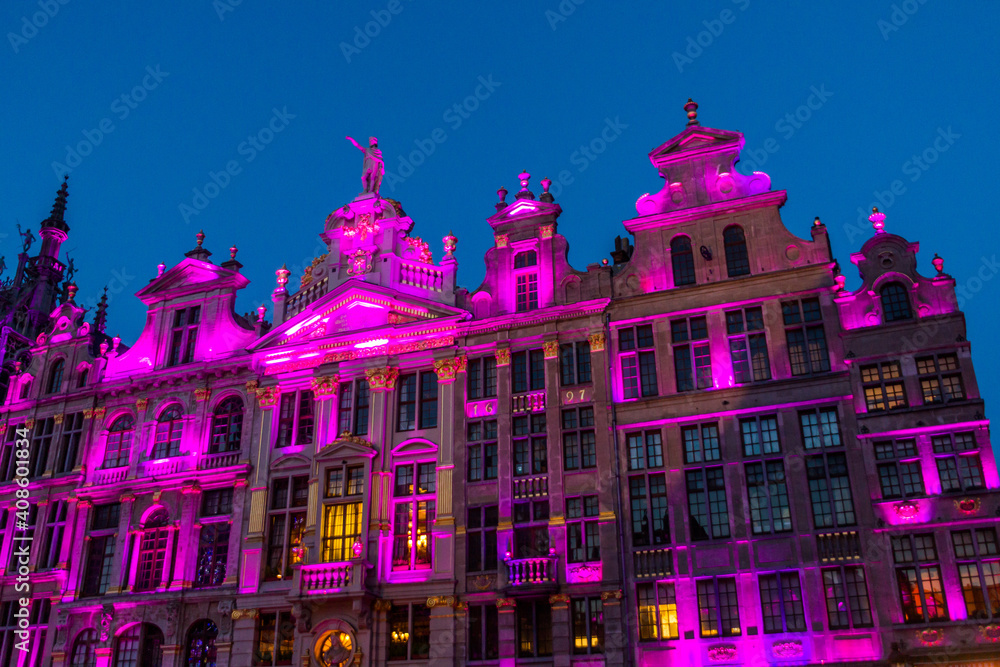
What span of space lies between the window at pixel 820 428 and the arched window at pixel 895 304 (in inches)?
145

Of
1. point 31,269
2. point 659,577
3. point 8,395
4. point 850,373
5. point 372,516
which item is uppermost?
point 31,269

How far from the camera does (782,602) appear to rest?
94.8 feet

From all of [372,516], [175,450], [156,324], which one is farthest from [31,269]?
[372,516]

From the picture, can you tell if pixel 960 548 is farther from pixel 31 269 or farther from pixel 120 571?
pixel 31 269

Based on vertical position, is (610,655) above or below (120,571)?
below

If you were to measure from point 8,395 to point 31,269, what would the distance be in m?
21.9

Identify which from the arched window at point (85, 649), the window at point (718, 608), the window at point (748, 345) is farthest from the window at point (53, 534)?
the window at point (748, 345)

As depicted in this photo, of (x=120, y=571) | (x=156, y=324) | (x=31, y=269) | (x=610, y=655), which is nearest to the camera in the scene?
(x=610, y=655)

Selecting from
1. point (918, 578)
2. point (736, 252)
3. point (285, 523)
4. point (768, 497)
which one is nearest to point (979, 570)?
point (918, 578)

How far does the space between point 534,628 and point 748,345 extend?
11.9m

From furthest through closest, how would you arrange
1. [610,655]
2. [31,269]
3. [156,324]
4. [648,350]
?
[31,269], [156,324], [648,350], [610,655]

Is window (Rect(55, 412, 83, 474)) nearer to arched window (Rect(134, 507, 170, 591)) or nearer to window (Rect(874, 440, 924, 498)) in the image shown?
arched window (Rect(134, 507, 170, 591))

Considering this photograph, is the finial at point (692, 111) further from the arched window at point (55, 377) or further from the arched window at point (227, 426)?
the arched window at point (55, 377)

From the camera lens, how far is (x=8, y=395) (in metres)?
44.6
